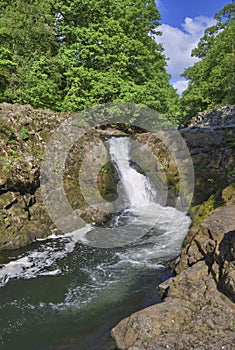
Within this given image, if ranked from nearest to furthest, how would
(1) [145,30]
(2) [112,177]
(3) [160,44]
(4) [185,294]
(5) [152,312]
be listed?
(5) [152,312] → (4) [185,294] → (2) [112,177] → (1) [145,30] → (3) [160,44]

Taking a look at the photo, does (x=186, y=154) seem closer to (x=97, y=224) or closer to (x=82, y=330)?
(x=97, y=224)

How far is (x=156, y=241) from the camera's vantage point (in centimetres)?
1048

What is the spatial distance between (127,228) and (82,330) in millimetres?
6074

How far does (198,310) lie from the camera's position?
5508 millimetres

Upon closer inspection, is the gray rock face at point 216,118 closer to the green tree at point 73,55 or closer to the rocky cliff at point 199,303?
the green tree at point 73,55

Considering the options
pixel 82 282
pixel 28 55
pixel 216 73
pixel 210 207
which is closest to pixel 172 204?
pixel 210 207

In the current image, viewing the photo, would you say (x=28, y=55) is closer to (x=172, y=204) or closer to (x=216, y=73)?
(x=172, y=204)

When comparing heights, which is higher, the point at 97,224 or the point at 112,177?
the point at 112,177

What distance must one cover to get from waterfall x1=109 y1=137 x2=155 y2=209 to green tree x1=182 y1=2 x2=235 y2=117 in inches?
471

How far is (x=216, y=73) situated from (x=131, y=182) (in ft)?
52.9

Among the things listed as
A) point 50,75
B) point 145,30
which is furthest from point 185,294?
point 145,30

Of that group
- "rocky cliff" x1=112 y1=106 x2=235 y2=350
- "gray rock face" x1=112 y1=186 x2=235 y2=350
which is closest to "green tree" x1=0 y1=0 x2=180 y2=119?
"rocky cliff" x1=112 y1=106 x2=235 y2=350

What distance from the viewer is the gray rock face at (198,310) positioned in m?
4.91

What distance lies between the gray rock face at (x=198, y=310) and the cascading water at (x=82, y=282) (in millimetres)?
784
